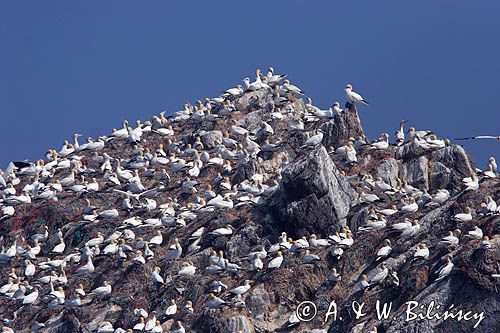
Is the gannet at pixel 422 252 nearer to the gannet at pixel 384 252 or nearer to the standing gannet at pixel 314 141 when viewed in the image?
the gannet at pixel 384 252

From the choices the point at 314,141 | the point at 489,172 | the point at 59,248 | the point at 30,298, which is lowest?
the point at 489,172

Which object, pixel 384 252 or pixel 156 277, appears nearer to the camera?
pixel 384 252

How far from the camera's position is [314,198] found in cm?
4834

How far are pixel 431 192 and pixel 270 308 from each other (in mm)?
9084

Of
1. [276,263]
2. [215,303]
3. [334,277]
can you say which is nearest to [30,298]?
[215,303]

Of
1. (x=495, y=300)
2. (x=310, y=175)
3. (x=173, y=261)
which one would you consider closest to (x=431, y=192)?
(x=310, y=175)

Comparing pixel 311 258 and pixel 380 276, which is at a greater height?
pixel 311 258

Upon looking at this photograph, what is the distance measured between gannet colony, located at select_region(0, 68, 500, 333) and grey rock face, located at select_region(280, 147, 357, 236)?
0.04 metres

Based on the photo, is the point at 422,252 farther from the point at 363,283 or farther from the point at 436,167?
the point at 436,167

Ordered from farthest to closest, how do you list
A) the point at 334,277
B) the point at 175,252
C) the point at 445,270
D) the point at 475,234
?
1. the point at 175,252
2. the point at 334,277
3. the point at 475,234
4. the point at 445,270

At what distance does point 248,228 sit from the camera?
1948 inches

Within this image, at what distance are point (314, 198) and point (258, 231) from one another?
7.31 ft

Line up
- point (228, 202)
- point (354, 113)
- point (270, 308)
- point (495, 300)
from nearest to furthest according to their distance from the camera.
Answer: point (495, 300)
point (270, 308)
point (228, 202)
point (354, 113)

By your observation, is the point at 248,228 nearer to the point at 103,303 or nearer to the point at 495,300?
the point at 103,303
